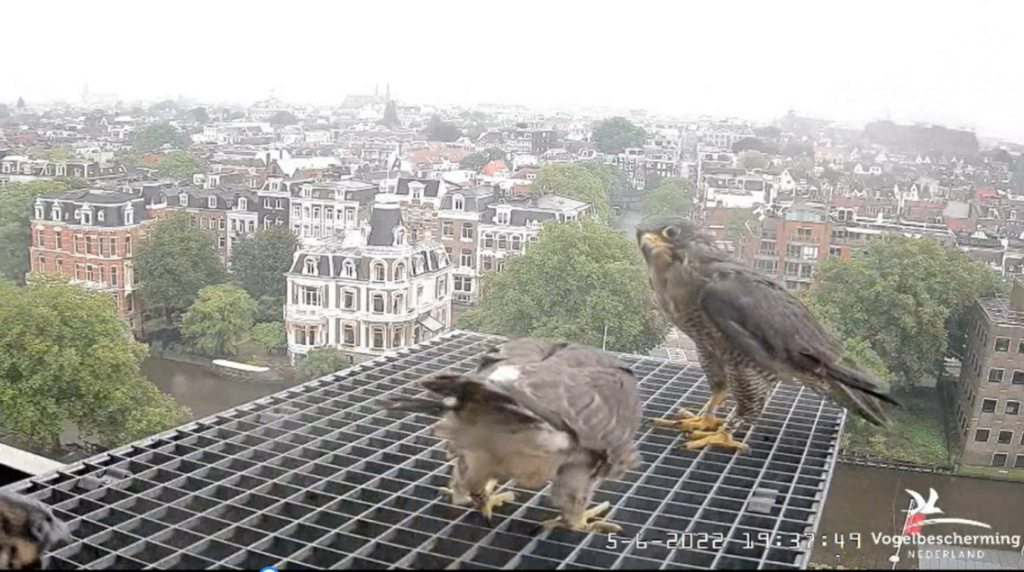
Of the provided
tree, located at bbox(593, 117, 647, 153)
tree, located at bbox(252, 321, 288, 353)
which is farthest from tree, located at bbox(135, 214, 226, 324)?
tree, located at bbox(593, 117, 647, 153)

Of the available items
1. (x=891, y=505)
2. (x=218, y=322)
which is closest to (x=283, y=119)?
(x=218, y=322)

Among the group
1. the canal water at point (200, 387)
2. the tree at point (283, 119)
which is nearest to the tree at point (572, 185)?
the canal water at point (200, 387)

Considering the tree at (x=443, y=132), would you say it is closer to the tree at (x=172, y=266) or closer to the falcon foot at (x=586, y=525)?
the tree at (x=172, y=266)

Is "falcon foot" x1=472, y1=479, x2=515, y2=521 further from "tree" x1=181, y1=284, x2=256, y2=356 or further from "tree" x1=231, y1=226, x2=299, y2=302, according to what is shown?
"tree" x1=231, y1=226, x2=299, y2=302

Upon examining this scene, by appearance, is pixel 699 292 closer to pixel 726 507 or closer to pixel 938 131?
pixel 726 507

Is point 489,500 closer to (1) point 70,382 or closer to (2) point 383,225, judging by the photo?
(1) point 70,382

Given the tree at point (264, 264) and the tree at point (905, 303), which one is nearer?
the tree at point (905, 303)

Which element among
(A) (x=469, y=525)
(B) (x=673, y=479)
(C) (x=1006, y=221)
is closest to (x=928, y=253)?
(C) (x=1006, y=221)
